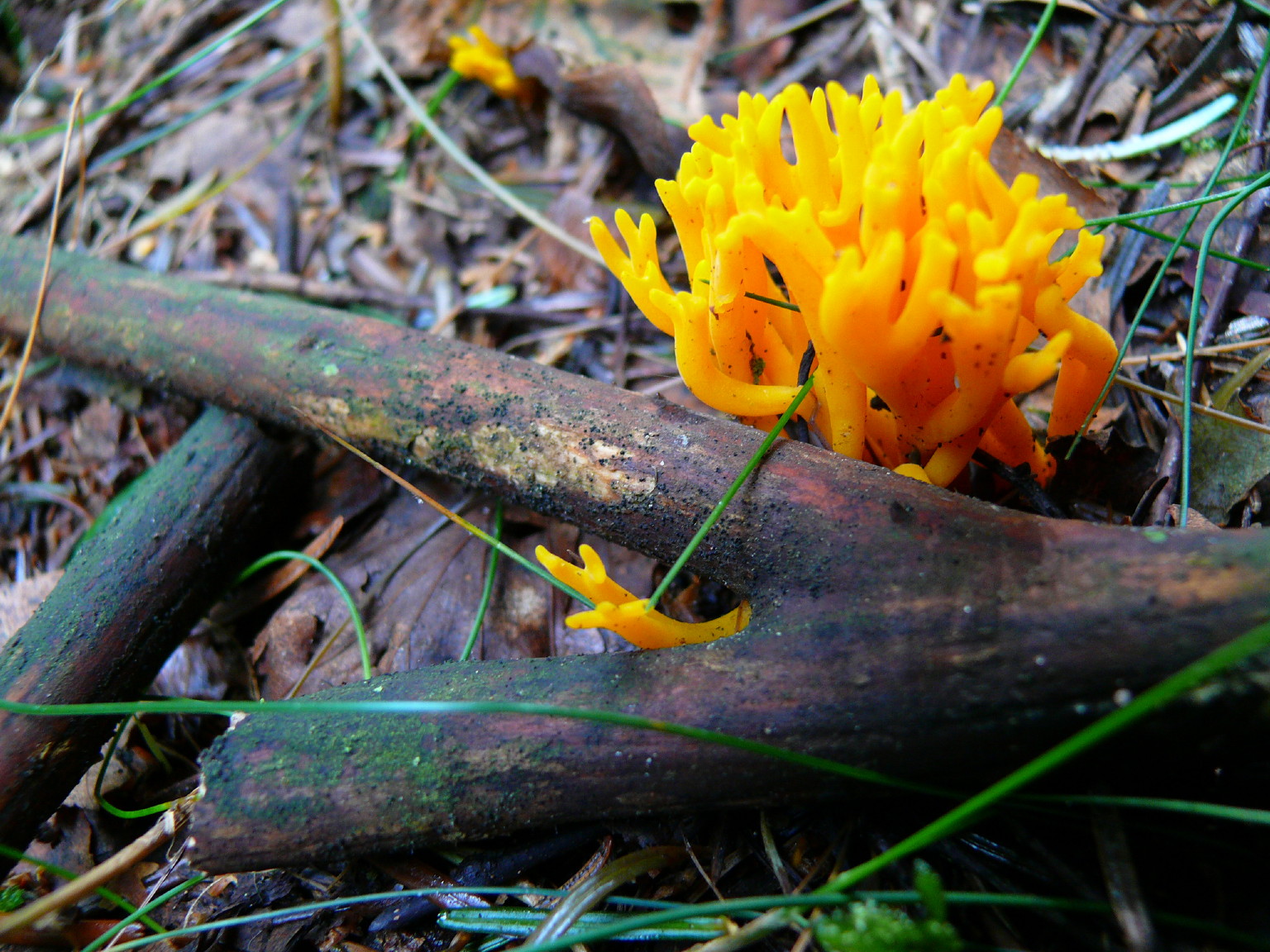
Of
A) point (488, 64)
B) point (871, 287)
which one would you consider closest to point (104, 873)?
point (871, 287)

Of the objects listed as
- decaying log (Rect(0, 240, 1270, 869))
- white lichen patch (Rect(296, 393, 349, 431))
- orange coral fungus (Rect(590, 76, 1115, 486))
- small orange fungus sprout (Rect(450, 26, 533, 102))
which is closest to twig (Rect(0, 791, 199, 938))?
decaying log (Rect(0, 240, 1270, 869))

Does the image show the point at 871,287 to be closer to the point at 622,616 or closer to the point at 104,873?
the point at 622,616

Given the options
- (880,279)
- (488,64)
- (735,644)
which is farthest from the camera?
(488,64)

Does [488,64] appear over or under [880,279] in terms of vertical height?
over

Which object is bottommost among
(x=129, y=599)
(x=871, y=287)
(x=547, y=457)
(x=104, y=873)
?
(x=104, y=873)

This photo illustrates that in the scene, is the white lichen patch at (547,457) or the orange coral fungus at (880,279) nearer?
the orange coral fungus at (880,279)

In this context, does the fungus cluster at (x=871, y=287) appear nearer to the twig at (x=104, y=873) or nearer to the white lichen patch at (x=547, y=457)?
the white lichen patch at (x=547, y=457)

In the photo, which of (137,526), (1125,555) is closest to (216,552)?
(137,526)

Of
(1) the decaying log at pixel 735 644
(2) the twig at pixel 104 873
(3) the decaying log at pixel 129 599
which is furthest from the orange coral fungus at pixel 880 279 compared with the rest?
(2) the twig at pixel 104 873
